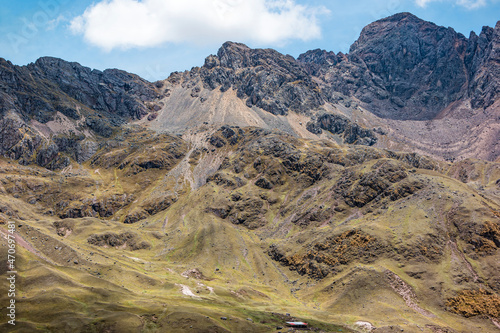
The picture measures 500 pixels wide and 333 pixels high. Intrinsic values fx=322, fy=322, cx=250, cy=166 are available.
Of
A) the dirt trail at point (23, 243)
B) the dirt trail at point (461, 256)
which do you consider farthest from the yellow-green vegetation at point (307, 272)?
the dirt trail at point (23, 243)

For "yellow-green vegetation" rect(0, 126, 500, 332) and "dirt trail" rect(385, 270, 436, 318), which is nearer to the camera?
"yellow-green vegetation" rect(0, 126, 500, 332)

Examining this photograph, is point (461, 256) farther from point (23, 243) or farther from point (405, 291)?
point (23, 243)

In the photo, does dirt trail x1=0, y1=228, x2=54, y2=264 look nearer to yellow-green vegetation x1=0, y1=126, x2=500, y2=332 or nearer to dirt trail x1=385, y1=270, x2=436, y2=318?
yellow-green vegetation x1=0, y1=126, x2=500, y2=332

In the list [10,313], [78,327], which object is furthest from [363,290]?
[10,313]

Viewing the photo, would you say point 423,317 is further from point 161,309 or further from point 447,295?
point 161,309

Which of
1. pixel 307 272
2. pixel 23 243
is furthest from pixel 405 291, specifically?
pixel 23 243

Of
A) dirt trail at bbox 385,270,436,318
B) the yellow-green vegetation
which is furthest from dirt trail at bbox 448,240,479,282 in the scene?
dirt trail at bbox 385,270,436,318

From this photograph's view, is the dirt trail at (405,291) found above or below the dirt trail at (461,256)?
below

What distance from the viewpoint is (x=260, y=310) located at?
116m

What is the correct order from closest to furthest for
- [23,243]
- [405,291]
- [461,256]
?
→ 1. [23,243]
2. [405,291]
3. [461,256]

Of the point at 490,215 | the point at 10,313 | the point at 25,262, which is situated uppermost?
the point at 490,215

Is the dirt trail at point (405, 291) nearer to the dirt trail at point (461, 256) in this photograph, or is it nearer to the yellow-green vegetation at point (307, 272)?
the yellow-green vegetation at point (307, 272)

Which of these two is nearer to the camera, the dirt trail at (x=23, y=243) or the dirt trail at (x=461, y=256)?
the dirt trail at (x=23, y=243)

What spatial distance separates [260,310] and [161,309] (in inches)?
1427
